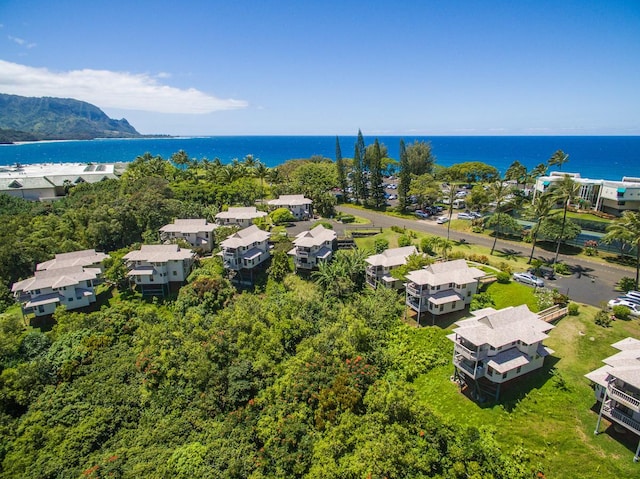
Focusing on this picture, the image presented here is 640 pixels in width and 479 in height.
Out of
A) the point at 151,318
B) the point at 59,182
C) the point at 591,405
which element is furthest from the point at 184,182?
the point at 591,405

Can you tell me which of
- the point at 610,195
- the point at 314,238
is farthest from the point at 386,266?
the point at 610,195

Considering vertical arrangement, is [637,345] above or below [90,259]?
above

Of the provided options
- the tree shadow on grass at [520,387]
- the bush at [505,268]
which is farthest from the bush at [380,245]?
the tree shadow on grass at [520,387]

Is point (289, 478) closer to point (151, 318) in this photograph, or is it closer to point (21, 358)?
point (151, 318)

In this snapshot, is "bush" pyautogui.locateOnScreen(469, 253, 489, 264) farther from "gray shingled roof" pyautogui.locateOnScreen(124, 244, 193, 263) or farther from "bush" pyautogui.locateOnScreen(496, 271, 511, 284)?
"gray shingled roof" pyautogui.locateOnScreen(124, 244, 193, 263)

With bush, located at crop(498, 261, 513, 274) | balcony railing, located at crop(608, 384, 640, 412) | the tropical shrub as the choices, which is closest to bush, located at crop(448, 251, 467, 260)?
bush, located at crop(498, 261, 513, 274)

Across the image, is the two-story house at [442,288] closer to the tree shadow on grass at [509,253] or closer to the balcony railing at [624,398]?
the tree shadow on grass at [509,253]

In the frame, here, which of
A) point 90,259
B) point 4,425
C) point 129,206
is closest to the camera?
point 4,425
